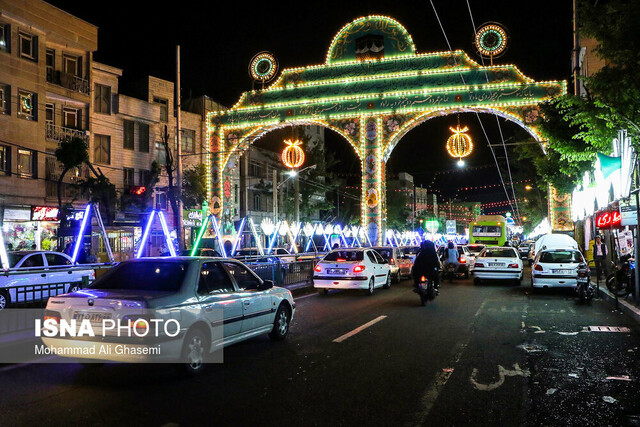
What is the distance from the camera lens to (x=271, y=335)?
357 inches

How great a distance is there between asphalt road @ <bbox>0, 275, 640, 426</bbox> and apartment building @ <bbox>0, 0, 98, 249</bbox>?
797 inches

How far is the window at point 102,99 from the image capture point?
3309 centimetres

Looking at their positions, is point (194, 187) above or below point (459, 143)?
below

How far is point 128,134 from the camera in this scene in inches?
1379

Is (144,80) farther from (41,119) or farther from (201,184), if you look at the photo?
(41,119)

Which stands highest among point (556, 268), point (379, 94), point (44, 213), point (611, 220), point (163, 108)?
point (163, 108)

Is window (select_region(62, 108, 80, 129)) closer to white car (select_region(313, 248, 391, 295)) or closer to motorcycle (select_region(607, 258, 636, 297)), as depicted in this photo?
white car (select_region(313, 248, 391, 295))

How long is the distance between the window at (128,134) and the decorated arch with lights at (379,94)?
24.6ft

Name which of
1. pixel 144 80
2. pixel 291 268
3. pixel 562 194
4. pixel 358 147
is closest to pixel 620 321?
pixel 291 268

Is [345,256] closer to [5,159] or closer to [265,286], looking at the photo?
[265,286]

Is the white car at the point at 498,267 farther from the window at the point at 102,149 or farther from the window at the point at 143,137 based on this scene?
the window at the point at 143,137

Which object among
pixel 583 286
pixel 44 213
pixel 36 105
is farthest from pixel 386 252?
pixel 36 105

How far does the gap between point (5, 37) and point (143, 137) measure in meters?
11.0

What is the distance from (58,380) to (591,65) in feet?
101
